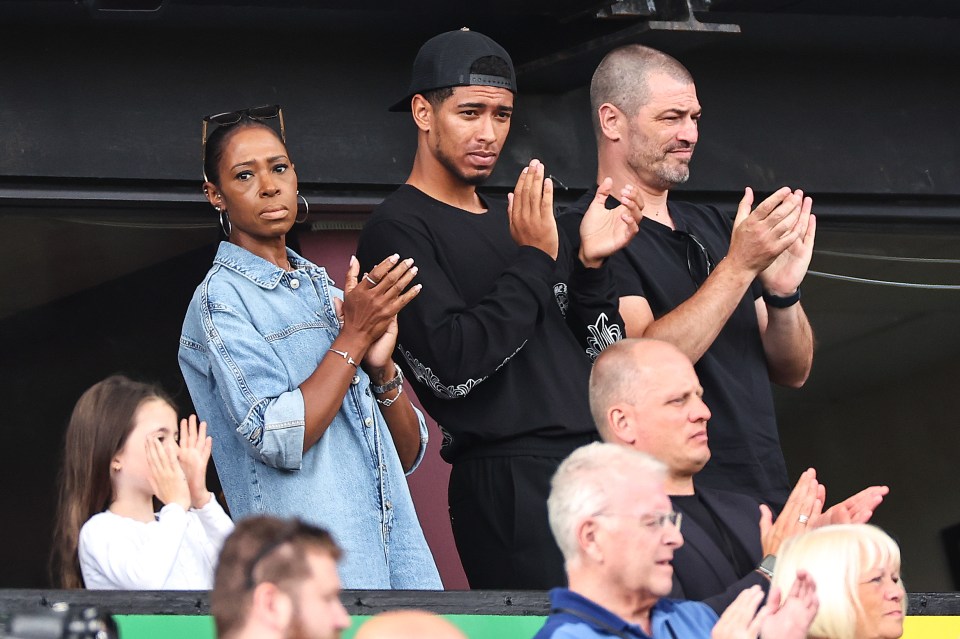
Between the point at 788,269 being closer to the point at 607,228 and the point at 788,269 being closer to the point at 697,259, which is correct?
the point at 697,259

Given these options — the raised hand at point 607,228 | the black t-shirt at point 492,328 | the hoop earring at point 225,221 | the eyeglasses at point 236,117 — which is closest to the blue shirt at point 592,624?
the black t-shirt at point 492,328

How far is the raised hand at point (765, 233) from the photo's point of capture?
4.49 metres

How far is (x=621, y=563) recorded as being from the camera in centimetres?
337

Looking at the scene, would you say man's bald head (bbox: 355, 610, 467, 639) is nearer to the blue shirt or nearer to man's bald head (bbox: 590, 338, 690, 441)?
the blue shirt

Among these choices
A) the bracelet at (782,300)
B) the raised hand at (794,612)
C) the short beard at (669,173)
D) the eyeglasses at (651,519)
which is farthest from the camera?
the short beard at (669,173)

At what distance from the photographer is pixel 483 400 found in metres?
4.25

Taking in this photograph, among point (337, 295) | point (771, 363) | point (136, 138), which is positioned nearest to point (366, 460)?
point (337, 295)

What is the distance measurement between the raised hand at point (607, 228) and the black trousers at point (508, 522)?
21.7 inches

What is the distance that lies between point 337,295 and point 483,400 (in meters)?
0.59

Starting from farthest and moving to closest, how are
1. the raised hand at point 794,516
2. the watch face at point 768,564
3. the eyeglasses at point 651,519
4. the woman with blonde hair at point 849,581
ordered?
the raised hand at point 794,516
the watch face at point 768,564
the woman with blonde hair at point 849,581
the eyeglasses at point 651,519

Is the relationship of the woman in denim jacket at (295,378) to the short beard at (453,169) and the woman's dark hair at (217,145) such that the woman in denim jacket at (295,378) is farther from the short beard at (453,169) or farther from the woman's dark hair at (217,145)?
the short beard at (453,169)

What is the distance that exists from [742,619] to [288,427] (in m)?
1.28

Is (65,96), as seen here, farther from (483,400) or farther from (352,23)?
(483,400)

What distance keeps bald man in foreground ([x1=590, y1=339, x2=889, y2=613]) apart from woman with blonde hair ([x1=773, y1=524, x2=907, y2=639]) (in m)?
0.17
